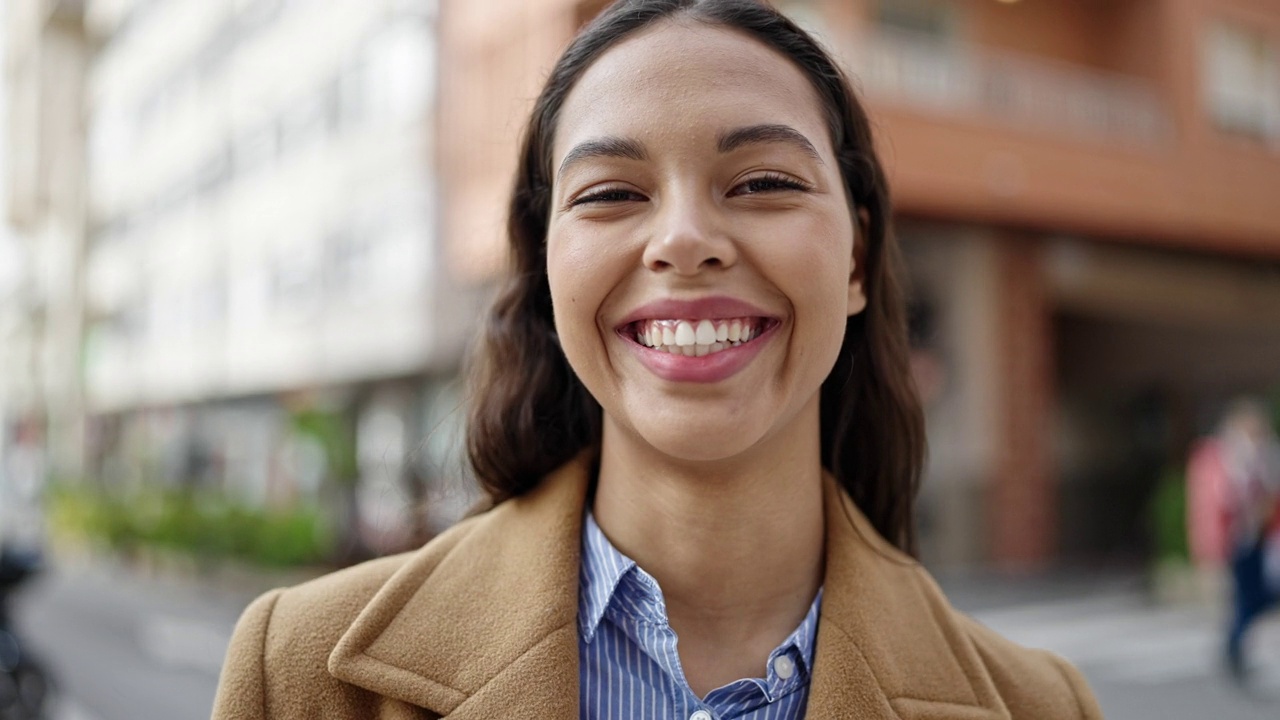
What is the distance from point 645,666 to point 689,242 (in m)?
0.57

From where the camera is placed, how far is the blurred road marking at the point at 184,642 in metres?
9.19

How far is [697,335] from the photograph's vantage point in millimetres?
1392

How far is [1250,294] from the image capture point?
17.3 m

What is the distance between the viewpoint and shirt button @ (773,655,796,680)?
1.50 metres

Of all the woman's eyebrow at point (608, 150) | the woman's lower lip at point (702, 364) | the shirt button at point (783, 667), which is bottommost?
the shirt button at point (783, 667)

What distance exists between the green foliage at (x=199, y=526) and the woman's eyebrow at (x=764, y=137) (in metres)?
13.1

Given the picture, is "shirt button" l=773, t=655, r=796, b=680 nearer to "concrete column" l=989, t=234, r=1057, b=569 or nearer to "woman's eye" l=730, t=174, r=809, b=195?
"woman's eye" l=730, t=174, r=809, b=195

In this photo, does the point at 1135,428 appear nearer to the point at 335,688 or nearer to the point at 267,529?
the point at 267,529

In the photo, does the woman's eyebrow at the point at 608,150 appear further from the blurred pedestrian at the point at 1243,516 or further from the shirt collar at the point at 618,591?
the blurred pedestrian at the point at 1243,516

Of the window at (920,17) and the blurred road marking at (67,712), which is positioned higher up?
the window at (920,17)

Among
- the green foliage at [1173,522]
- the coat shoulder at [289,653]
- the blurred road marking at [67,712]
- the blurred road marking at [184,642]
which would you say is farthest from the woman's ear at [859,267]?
the green foliage at [1173,522]

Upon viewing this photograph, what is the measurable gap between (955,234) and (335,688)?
45.5 ft

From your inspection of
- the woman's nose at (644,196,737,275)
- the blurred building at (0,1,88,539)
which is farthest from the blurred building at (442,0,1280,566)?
the blurred building at (0,1,88,539)

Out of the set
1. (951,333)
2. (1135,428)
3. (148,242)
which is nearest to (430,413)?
(951,333)
